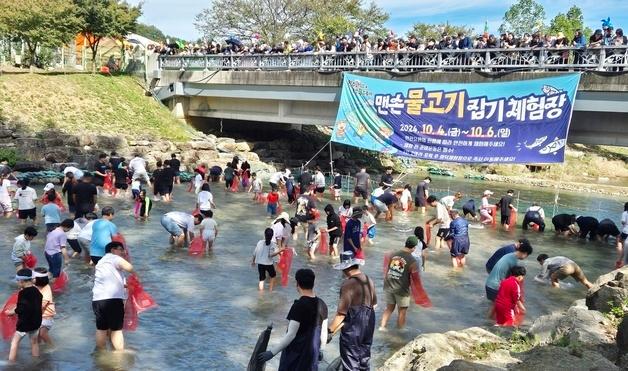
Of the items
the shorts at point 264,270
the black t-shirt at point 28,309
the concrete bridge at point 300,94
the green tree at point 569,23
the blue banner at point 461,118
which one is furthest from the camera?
the green tree at point 569,23

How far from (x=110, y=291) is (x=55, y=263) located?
3.52m

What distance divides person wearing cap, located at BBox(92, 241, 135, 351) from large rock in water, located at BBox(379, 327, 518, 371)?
3799 mm

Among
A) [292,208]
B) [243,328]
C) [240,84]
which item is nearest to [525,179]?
[240,84]

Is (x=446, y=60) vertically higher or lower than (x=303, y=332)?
higher

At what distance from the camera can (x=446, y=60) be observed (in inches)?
882

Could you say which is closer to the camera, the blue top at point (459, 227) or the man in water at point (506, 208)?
the blue top at point (459, 227)

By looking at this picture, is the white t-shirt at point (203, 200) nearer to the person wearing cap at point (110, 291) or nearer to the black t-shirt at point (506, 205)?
the person wearing cap at point (110, 291)

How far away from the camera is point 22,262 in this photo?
1023 centimetres

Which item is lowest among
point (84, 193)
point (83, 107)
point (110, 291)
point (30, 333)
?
point (30, 333)

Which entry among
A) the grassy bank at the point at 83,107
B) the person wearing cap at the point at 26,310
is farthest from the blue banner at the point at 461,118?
the person wearing cap at the point at 26,310

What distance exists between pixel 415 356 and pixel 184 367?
352 centimetres

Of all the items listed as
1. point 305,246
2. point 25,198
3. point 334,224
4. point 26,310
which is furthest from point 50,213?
point 334,224

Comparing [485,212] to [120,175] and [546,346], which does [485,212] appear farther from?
[546,346]

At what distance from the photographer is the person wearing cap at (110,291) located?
8.02 m
